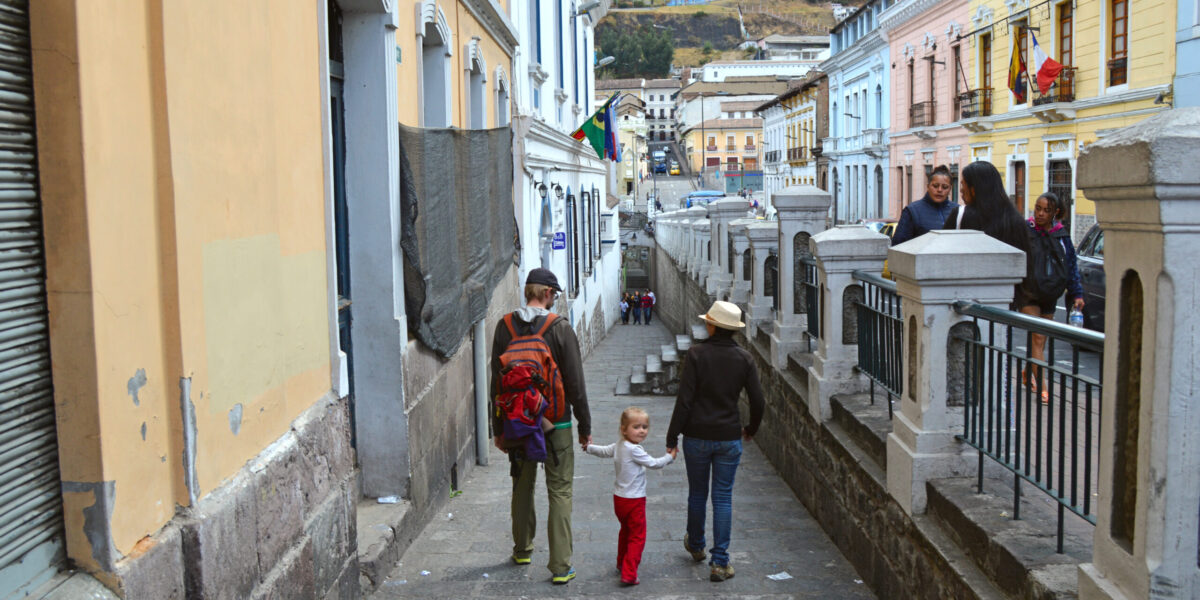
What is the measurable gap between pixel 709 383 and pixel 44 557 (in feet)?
12.1

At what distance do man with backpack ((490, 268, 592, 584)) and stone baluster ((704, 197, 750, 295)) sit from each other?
908cm

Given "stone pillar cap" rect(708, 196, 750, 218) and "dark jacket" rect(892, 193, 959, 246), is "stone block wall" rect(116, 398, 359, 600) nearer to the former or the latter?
"dark jacket" rect(892, 193, 959, 246)

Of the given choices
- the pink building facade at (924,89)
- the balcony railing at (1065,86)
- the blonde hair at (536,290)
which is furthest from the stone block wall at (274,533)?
the pink building facade at (924,89)

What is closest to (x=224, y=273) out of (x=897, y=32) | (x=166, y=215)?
(x=166, y=215)

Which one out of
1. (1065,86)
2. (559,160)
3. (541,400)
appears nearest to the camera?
(541,400)

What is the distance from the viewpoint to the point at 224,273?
3969 mm

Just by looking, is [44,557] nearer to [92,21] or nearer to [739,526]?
[92,21]

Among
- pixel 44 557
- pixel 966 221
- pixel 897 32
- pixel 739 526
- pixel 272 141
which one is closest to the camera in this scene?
pixel 44 557

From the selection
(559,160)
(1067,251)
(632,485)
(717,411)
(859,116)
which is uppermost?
(859,116)

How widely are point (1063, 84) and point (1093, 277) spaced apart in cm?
1577

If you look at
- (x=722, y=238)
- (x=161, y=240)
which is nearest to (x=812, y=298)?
(x=161, y=240)

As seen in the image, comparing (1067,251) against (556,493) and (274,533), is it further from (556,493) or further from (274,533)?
Answer: (274,533)

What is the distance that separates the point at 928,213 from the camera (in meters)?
7.75

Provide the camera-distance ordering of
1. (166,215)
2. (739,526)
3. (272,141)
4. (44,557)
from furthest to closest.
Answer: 1. (739,526)
2. (272,141)
3. (166,215)
4. (44,557)
